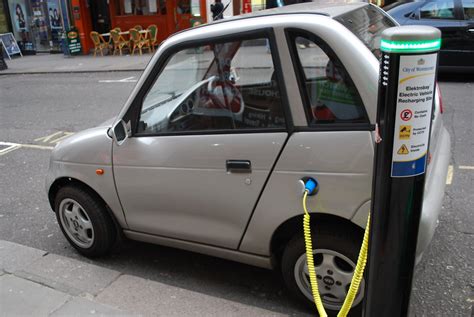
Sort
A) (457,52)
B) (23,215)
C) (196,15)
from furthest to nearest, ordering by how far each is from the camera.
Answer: (196,15), (457,52), (23,215)

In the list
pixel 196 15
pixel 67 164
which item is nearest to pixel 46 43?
pixel 196 15

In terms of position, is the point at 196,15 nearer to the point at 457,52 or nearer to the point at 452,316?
the point at 457,52

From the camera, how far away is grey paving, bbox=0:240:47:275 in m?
3.54

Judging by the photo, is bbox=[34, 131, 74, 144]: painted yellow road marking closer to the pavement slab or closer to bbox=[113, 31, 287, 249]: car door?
bbox=[113, 31, 287, 249]: car door

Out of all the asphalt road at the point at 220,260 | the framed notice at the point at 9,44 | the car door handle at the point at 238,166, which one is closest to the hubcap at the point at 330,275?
the asphalt road at the point at 220,260

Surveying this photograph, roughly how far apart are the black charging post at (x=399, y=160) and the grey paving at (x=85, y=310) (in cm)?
157

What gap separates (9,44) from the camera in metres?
19.8

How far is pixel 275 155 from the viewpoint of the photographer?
2646 millimetres

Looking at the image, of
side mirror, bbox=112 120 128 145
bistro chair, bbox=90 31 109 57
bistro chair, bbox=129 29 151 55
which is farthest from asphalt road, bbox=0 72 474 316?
bistro chair, bbox=90 31 109 57

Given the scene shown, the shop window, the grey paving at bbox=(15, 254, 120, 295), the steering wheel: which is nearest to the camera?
the steering wheel

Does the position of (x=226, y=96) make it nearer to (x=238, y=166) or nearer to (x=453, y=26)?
(x=238, y=166)

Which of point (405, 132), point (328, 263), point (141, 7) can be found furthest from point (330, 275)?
point (141, 7)

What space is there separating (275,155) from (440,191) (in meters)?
0.97

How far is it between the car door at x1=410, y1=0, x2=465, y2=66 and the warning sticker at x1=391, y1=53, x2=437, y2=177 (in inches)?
315
